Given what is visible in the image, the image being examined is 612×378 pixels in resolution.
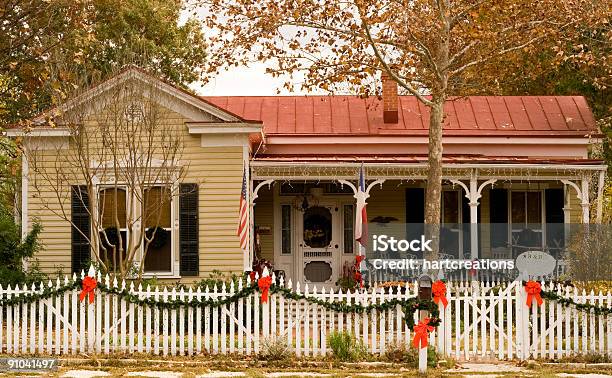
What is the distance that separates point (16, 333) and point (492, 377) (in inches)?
273

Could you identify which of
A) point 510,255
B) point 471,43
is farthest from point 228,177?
point 510,255

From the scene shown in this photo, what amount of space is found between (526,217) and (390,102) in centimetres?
457

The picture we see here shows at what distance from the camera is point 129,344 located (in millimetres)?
13930

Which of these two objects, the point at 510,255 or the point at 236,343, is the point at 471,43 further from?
the point at 236,343

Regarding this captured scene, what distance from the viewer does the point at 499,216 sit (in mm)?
23594

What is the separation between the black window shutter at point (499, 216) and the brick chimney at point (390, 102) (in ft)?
10.7

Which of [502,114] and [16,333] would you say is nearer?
[16,333]

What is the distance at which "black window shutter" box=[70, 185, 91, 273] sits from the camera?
1953cm

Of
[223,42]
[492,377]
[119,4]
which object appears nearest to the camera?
[492,377]

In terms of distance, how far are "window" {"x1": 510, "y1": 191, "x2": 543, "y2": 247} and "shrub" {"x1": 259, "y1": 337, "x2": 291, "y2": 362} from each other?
1132 centimetres

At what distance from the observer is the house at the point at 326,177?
19.6 metres

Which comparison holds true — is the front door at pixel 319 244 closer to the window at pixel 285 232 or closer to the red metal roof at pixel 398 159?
the window at pixel 285 232

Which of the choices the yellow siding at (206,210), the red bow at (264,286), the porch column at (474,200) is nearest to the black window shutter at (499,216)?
the porch column at (474,200)

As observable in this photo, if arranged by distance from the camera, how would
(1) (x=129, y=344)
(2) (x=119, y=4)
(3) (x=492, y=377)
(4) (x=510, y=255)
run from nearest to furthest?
(3) (x=492, y=377) < (1) (x=129, y=344) < (4) (x=510, y=255) < (2) (x=119, y=4)
